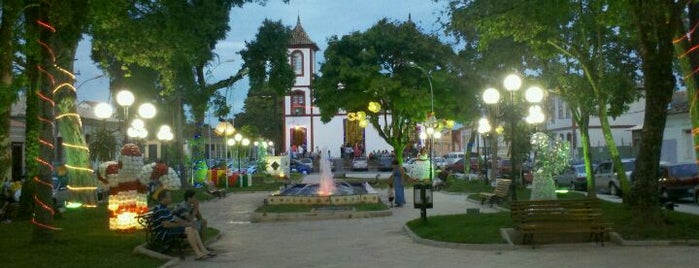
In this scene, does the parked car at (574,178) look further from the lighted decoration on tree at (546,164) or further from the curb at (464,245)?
the curb at (464,245)

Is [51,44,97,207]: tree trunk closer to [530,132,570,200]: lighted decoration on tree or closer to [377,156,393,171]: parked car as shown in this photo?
A: [530,132,570,200]: lighted decoration on tree

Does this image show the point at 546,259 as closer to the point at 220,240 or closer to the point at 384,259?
the point at 384,259

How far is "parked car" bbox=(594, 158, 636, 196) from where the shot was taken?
26.5 meters

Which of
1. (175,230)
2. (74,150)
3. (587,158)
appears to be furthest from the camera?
(74,150)

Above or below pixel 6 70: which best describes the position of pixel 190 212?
below

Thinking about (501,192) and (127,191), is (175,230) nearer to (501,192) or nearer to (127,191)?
(127,191)

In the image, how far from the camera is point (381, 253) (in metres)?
11.6

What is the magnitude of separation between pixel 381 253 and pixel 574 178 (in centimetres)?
2226

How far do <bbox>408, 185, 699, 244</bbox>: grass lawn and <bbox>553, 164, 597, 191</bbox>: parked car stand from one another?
603 inches

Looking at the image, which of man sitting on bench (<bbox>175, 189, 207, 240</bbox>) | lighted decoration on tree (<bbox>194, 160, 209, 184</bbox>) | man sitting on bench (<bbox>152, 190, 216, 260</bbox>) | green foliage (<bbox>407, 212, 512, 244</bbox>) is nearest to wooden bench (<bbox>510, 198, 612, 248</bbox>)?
green foliage (<bbox>407, 212, 512, 244</bbox>)

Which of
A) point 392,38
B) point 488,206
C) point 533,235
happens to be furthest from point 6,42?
point 392,38

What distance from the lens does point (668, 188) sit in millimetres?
22016

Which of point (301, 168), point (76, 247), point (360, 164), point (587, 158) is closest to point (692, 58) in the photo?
point (587, 158)

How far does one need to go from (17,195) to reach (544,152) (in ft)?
49.0
